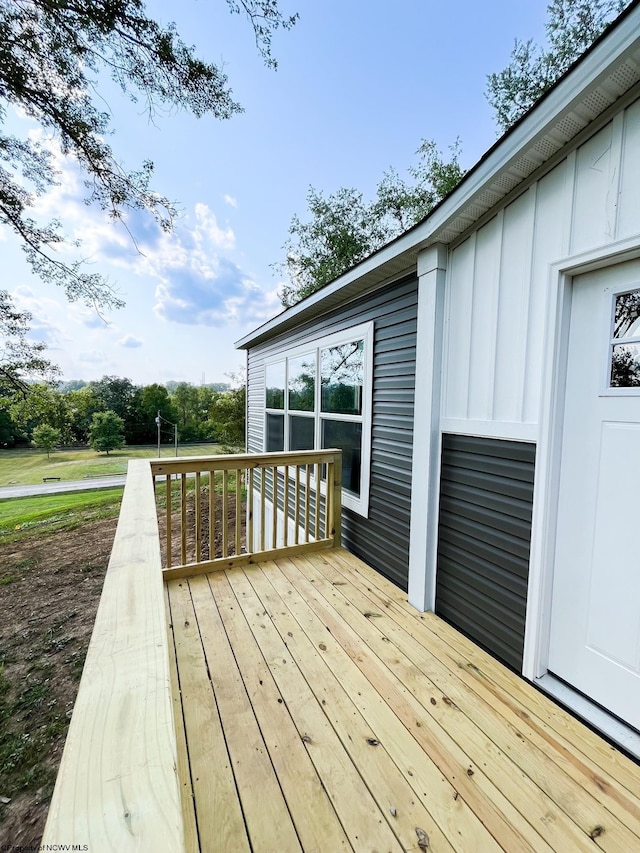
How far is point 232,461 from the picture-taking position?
3.10 m

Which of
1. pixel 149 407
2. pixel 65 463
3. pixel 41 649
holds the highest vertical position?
pixel 149 407

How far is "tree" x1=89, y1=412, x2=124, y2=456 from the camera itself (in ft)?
73.5

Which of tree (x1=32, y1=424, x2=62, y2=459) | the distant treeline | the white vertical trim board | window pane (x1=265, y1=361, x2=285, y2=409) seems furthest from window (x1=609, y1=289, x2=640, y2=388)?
the distant treeline

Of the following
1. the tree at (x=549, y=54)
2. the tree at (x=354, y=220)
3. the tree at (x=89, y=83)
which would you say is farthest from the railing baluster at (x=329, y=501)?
the tree at (x=354, y=220)

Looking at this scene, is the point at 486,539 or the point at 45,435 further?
the point at 45,435

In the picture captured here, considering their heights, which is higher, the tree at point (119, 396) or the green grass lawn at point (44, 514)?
the tree at point (119, 396)

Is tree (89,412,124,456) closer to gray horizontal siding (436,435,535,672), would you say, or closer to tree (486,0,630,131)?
tree (486,0,630,131)

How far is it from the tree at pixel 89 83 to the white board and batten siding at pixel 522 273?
15.0 ft

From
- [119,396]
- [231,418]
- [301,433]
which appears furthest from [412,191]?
[119,396]

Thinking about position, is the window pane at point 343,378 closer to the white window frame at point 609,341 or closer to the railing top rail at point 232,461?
the railing top rail at point 232,461

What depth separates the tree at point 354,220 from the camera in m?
10.9

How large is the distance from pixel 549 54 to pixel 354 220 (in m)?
6.21

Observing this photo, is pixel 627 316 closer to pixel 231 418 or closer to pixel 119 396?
pixel 231 418

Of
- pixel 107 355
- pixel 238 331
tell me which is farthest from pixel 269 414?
pixel 107 355
